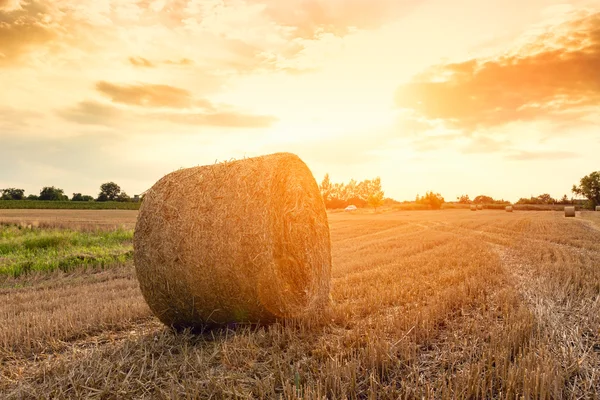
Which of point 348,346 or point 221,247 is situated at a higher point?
point 221,247

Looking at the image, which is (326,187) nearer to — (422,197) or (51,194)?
(422,197)

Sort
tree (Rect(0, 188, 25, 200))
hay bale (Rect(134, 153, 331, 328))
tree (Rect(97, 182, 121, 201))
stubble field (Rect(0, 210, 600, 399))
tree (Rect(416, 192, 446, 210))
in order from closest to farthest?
stubble field (Rect(0, 210, 600, 399)), hay bale (Rect(134, 153, 331, 328)), tree (Rect(0, 188, 25, 200)), tree (Rect(97, 182, 121, 201)), tree (Rect(416, 192, 446, 210))

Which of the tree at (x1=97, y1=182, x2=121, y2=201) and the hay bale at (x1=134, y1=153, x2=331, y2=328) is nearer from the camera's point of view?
the hay bale at (x1=134, y1=153, x2=331, y2=328)

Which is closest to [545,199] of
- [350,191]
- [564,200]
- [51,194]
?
[564,200]

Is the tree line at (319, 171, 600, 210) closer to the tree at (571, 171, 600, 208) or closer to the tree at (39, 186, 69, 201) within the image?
the tree at (571, 171, 600, 208)

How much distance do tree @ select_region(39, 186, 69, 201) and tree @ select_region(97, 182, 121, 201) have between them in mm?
5479

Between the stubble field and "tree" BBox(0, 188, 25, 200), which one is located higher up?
"tree" BBox(0, 188, 25, 200)

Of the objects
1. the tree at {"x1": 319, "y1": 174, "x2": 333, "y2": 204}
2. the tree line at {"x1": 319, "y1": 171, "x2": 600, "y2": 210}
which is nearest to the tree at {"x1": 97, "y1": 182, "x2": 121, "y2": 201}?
the tree line at {"x1": 319, "y1": 171, "x2": 600, "y2": 210}

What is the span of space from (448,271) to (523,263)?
10.5ft

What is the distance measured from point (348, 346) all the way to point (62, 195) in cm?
7068

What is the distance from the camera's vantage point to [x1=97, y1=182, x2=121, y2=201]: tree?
62844 mm

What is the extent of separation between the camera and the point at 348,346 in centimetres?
520

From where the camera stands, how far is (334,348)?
5109 millimetres

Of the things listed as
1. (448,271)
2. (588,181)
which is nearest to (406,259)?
(448,271)
